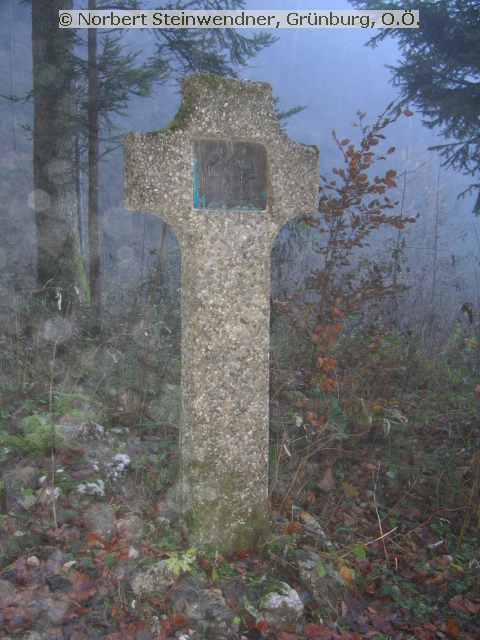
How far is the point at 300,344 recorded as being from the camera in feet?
15.5

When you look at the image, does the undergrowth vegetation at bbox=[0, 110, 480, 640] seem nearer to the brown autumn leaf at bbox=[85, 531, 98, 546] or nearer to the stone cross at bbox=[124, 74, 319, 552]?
the brown autumn leaf at bbox=[85, 531, 98, 546]

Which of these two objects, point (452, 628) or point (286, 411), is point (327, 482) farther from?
point (452, 628)

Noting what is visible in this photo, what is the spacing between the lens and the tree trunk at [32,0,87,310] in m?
5.83

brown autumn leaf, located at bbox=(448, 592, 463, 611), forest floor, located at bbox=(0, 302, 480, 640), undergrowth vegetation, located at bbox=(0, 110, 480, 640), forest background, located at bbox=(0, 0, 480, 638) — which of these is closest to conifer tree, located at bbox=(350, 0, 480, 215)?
forest background, located at bbox=(0, 0, 480, 638)

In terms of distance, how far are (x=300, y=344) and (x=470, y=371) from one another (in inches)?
73.3

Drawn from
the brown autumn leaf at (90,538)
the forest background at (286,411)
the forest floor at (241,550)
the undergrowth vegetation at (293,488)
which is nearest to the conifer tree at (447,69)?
the forest background at (286,411)

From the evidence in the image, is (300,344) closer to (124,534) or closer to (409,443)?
(409,443)

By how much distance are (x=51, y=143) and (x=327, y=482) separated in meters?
5.20

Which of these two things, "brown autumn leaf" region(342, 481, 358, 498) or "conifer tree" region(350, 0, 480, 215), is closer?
"brown autumn leaf" region(342, 481, 358, 498)

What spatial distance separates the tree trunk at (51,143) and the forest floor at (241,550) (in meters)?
2.65

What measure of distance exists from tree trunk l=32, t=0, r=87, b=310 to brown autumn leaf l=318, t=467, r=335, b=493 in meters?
3.96


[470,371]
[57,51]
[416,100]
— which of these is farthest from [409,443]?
[57,51]

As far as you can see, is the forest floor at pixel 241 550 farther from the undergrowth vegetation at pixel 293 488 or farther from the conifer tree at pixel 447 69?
the conifer tree at pixel 447 69

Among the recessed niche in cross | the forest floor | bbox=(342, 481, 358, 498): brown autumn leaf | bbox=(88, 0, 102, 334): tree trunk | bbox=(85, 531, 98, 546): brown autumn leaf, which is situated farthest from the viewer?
bbox=(88, 0, 102, 334): tree trunk
